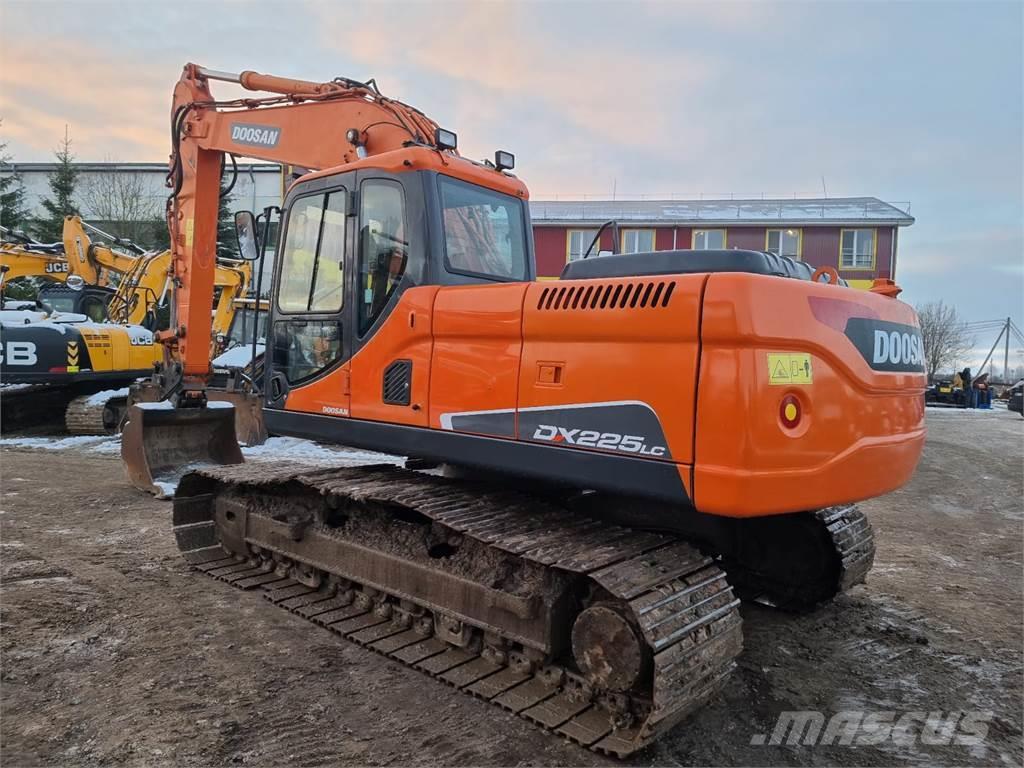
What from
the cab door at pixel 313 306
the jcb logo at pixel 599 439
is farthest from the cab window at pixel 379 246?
the jcb logo at pixel 599 439

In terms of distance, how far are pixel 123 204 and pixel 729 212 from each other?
25226mm

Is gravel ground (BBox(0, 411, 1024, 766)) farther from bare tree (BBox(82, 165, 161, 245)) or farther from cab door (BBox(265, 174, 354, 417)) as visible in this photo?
bare tree (BBox(82, 165, 161, 245))

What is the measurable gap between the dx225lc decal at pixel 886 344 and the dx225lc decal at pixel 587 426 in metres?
0.88

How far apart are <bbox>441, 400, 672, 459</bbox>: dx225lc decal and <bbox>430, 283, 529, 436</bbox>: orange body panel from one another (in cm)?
7

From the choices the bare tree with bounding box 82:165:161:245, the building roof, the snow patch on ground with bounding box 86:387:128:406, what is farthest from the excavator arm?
the bare tree with bounding box 82:165:161:245

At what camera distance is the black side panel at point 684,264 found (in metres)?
3.17

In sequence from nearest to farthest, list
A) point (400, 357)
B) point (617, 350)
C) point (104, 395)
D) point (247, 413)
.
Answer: point (617, 350), point (400, 357), point (247, 413), point (104, 395)

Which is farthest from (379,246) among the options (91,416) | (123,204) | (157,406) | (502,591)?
(123,204)

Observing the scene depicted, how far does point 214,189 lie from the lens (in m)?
7.13

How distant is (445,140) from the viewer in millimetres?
4367

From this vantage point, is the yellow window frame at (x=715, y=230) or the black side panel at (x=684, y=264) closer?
the black side panel at (x=684, y=264)

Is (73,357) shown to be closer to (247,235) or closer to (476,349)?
(247,235)

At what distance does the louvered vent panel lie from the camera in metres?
2.92

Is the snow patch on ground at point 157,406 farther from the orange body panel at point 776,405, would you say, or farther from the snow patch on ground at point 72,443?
the orange body panel at point 776,405
